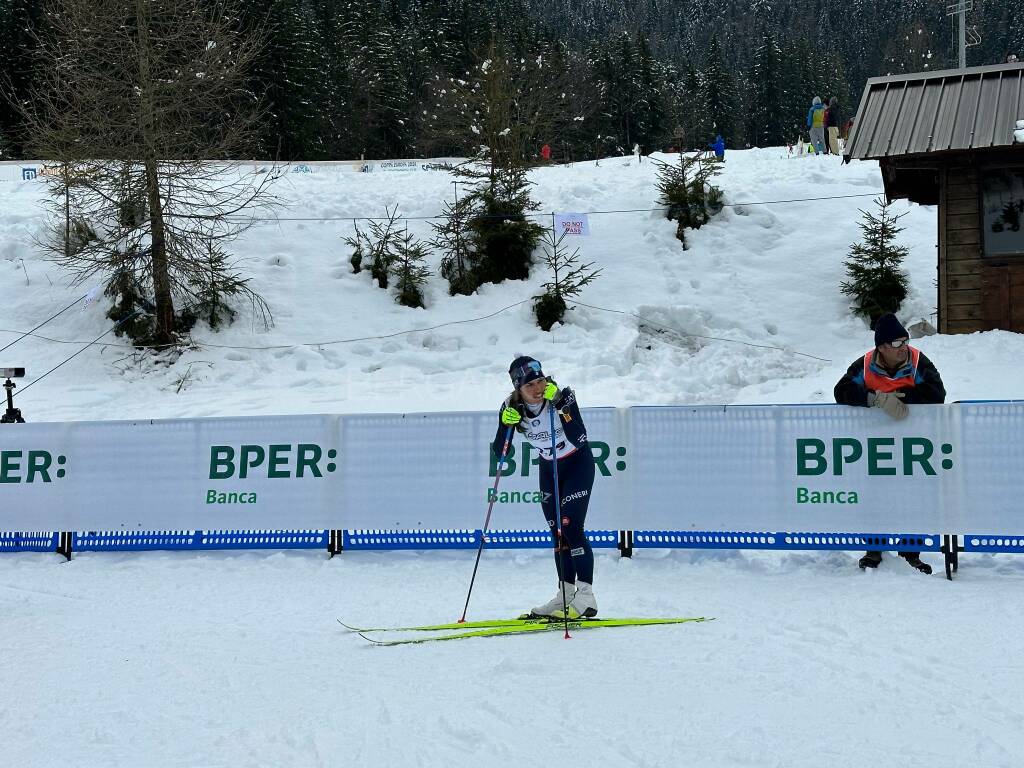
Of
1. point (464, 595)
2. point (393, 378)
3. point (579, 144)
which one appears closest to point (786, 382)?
point (393, 378)

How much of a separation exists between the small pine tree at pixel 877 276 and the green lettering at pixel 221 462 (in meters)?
15.2

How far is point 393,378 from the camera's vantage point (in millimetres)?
17609

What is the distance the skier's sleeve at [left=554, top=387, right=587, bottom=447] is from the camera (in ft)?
18.9

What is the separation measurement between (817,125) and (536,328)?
1779cm

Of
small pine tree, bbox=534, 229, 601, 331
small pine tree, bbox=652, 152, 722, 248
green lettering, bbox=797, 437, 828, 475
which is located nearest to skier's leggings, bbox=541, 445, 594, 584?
green lettering, bbox=797, 437, 828, 475

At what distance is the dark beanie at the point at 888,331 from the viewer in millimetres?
6566

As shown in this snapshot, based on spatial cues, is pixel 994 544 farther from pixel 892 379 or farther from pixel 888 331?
pixel 888 331

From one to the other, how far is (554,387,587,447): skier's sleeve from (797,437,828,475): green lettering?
249cm

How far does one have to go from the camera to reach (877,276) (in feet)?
61.9

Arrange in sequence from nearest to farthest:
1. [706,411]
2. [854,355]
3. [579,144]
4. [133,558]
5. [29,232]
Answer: [706,411] < [133,558] < [854,355] < [29,232] < [579,144]

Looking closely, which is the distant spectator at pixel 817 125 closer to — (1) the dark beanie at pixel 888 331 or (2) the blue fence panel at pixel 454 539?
(1) the dark beanie at pixel 888 331

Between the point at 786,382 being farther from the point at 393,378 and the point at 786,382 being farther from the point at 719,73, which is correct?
the point at 719,73

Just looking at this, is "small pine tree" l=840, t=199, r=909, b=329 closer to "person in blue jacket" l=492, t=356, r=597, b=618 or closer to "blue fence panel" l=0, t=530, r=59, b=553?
"person in blue jacket" l=492, t=356, r=597, b=618

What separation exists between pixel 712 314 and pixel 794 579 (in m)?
13.3
